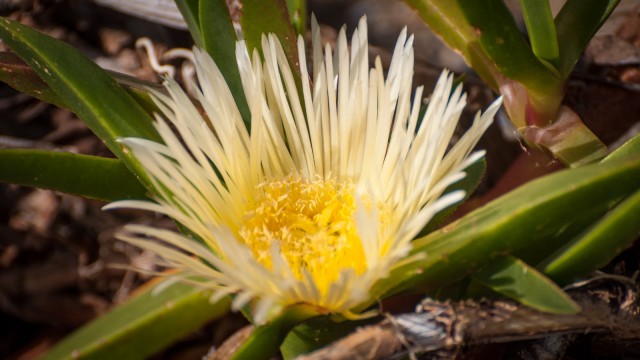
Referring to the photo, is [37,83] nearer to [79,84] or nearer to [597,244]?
[79,84]

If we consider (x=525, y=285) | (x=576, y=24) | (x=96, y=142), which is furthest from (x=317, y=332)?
(x=96, y=142)

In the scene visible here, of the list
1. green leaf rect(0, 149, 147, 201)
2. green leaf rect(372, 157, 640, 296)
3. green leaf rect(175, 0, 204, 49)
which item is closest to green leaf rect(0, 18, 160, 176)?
green leaf rect(0, 149, 147, 201)

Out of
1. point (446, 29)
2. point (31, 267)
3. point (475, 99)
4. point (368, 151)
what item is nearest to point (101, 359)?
point (368, 151)

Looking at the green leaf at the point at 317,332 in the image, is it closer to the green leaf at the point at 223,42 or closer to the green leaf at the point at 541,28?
the green leaf at the point at 223,42

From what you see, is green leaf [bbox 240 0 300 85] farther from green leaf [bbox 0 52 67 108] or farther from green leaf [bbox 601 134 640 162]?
→ green leaf [bbox 601 134 640 162]

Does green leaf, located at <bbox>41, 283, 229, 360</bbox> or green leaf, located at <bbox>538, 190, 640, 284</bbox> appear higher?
green leaf, located at <bbox>41, 283, 229, 360</bbox>

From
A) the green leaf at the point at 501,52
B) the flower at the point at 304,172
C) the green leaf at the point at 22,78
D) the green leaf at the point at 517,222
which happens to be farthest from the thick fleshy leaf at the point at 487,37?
the green leaf at the point at 22,78
